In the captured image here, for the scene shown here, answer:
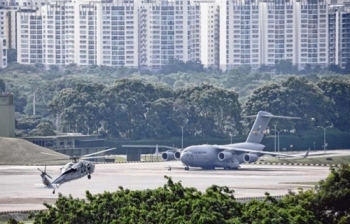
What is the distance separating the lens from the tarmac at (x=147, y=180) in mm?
97250

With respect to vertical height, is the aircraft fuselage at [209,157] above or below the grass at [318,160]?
above

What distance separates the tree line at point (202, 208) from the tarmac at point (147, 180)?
71.7 feet

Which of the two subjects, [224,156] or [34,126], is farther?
[34,126]

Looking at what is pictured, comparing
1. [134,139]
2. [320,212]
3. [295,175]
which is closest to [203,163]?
[295,175]

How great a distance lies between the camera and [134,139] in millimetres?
166125

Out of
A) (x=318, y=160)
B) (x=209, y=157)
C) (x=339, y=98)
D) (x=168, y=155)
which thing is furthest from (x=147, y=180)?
(x=339, y=98)

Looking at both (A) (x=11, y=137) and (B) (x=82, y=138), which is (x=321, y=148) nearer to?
(B) (x=82, y=138)

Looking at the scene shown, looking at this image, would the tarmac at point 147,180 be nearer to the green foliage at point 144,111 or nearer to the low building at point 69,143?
the low building at point 69,143

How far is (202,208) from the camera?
201ft

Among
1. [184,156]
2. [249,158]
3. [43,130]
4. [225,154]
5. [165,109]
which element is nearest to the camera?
[184,156]

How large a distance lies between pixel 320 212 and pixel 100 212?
9.88 m

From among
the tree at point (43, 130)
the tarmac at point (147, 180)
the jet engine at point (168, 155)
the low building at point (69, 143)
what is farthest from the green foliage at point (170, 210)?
the tree at point (43, 130)

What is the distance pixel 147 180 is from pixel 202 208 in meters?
49.8

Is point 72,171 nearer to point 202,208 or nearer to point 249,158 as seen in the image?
point 202,208
